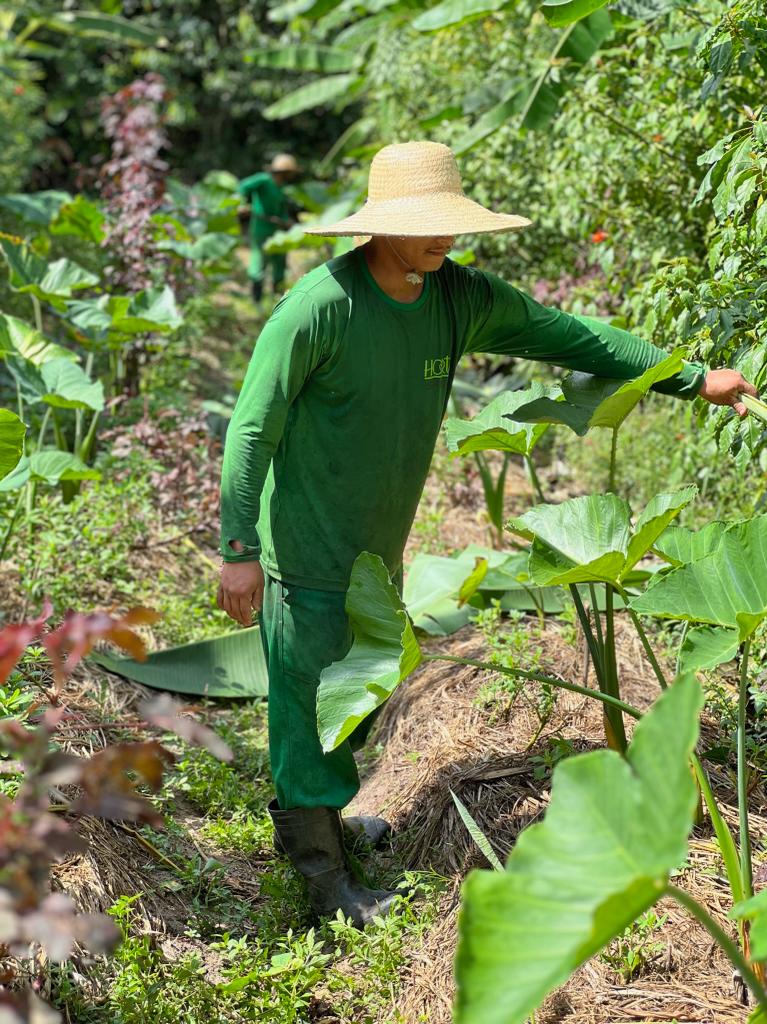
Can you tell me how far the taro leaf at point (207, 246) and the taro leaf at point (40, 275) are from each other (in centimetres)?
151

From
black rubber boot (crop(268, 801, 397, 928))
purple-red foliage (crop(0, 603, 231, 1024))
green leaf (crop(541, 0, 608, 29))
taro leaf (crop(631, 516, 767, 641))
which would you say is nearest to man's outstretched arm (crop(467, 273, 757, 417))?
taro leaf (crop(631, 516, 767, 641))

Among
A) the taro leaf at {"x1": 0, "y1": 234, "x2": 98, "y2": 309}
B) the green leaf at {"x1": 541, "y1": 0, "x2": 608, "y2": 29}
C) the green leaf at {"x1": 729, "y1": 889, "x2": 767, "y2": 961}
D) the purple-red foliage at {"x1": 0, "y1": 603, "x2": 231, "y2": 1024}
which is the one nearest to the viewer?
the purple-red foliage at {"x1": 0, "y1": 603, "x2": 231, "y2": 1024}

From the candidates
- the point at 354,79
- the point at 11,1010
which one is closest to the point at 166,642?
the point at 11,1010

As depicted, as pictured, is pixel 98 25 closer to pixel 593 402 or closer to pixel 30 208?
pixel 30 208

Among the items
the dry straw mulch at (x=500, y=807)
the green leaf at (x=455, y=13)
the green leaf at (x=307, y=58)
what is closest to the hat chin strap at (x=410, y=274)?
the dry straw mulch at (x=500, y=807)

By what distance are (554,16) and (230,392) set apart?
4.56 metres

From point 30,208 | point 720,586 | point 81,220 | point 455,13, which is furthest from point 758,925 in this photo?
point 30,208

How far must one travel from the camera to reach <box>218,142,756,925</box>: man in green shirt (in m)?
2.59

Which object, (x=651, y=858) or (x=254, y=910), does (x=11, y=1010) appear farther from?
(x=254, y=910)

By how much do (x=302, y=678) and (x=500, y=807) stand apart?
650mm

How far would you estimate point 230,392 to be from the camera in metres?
7.77

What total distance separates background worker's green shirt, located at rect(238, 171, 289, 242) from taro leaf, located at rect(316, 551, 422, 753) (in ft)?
24.9

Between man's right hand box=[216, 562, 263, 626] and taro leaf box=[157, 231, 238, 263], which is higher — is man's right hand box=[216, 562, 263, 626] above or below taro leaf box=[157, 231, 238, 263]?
above

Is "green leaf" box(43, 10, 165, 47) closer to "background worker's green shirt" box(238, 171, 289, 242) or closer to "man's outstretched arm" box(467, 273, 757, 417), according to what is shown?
"background worker's green shirt" box(238, 171, 289, 242)
